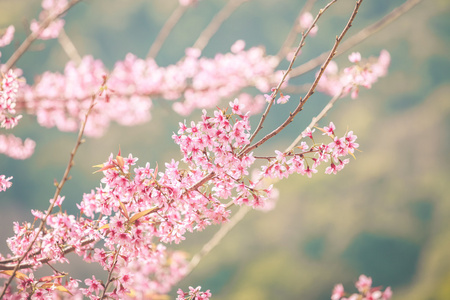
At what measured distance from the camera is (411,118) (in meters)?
6.95

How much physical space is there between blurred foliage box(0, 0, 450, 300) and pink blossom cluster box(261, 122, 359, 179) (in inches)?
176

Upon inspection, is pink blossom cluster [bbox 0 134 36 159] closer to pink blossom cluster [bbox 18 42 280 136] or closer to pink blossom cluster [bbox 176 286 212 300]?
pink blossom cluster [bbox 18 42 280 136]

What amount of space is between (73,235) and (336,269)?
5616 millimetres

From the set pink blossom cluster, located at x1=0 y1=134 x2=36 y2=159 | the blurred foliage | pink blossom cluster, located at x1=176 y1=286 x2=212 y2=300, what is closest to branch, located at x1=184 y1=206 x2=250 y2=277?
pink blossom cluster, located at x1=176 y1=286 x2=212 y2=300

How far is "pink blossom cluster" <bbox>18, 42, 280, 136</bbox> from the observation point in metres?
2.80

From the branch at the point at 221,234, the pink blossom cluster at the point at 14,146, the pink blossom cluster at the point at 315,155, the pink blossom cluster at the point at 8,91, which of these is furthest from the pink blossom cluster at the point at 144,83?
the pink blossom cluster at the point at 315,155

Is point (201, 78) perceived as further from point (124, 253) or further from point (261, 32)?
point (261, 32)

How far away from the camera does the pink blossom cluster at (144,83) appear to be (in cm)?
280

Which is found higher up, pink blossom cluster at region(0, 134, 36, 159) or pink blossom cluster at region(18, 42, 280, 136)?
pink blossom cluster at region(18, 42, 280, 136)

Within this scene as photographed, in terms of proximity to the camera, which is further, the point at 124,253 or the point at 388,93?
the point at 388,93

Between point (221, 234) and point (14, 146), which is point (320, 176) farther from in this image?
point (221, 234)

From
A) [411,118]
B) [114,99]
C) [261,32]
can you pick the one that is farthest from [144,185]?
[261,32]

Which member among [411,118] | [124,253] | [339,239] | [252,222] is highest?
[411,118]

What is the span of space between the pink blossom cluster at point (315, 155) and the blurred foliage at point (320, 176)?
4460mm
